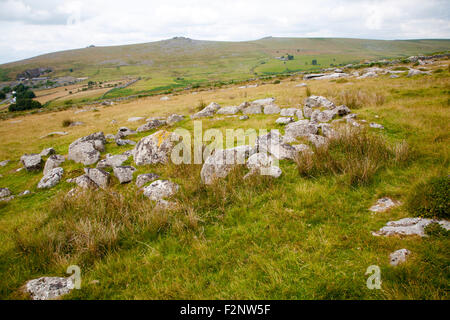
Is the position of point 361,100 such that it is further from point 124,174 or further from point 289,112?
point 124,174

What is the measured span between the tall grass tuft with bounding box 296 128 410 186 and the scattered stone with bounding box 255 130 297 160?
0.62 meters

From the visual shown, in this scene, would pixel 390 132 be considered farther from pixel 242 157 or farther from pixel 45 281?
pixel 45 281

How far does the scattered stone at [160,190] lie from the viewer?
6073mm

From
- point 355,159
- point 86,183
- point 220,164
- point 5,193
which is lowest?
point 5,193

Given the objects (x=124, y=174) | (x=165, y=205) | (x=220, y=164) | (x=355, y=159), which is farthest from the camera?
(x=124, y=174)

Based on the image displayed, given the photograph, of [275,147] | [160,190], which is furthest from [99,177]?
[275,147]

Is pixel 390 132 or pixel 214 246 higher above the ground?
pixel 390 132

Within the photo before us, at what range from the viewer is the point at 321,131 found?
939cm

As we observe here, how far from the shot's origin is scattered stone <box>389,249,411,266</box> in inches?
125

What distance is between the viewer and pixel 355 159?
589 centimetres

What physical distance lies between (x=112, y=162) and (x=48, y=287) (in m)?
6.73

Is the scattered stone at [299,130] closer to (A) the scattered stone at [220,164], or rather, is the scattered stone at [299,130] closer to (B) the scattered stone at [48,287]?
(A) the scattered stone at [220,164]

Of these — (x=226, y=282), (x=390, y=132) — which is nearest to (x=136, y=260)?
(x=226, y=282)
